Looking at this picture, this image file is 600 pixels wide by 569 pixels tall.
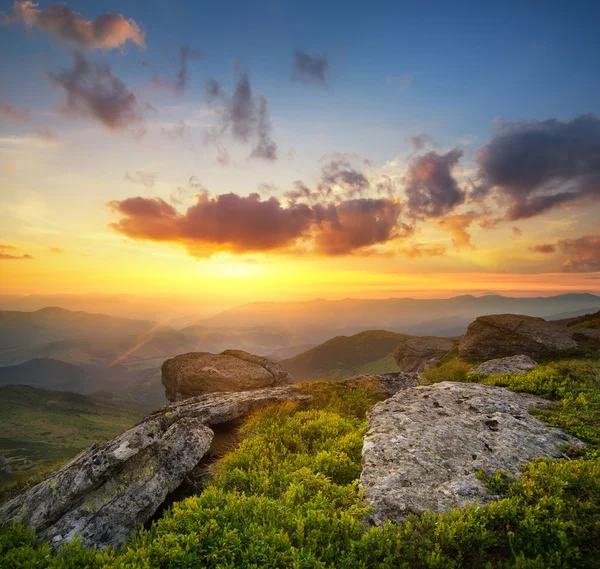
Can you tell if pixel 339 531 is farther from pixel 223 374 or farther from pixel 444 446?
pixel 223 374

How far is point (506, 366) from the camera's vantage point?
2050 cm

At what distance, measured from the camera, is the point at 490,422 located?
38.3ft

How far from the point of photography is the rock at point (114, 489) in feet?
27.8

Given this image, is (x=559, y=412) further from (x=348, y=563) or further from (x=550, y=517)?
(x=348, y=563)

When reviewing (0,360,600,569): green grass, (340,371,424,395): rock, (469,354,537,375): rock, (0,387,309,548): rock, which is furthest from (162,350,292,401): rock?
(0,360,600,569): green grass

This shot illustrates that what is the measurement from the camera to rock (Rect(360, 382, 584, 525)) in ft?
26.6

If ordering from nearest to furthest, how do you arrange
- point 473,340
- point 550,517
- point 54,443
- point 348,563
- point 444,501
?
point 348,563, point 550,517, point 444,501, point 473,340, point 54,443

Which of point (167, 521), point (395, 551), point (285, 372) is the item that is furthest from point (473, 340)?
point (167, 521)

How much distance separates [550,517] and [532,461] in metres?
2.72

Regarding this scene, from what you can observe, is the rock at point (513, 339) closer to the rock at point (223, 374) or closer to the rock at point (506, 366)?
the rock at point (506, 366)

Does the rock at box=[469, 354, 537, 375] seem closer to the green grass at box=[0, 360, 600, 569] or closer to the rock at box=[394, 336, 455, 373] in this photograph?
the green grass at box=[0, 360, 600, 569]

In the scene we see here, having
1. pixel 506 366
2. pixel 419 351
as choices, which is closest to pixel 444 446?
pixel 506 366

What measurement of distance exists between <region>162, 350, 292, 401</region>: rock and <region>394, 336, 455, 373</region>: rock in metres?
32.3

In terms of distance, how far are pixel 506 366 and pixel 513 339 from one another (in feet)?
33.2
